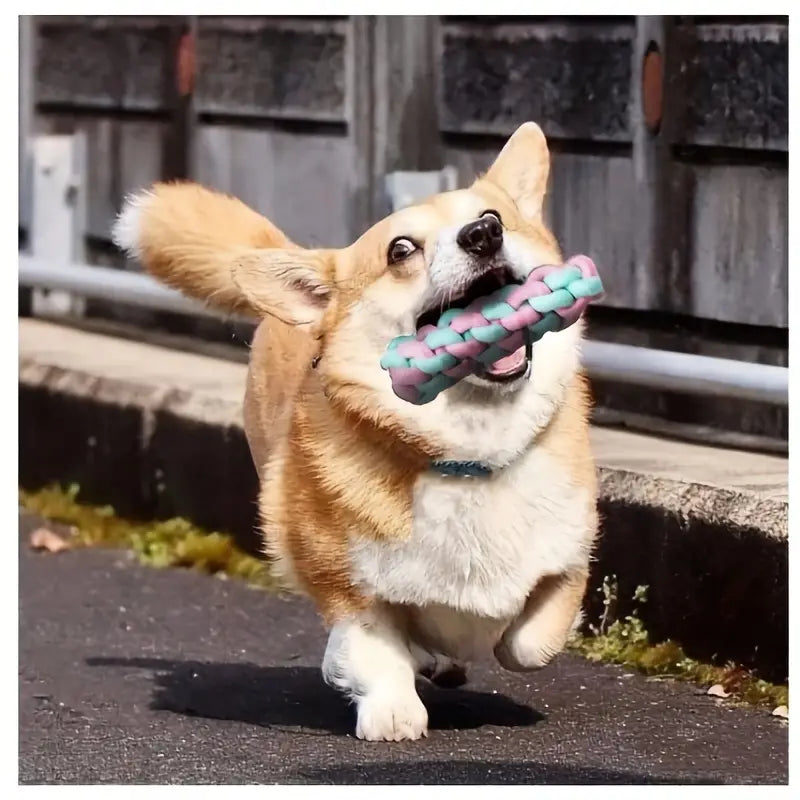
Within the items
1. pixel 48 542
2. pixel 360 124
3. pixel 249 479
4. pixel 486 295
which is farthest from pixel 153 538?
pixel 486 295

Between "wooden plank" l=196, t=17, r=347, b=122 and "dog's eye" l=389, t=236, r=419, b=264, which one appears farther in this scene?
"wooden plank" l=196, t=17, r=347, b=122

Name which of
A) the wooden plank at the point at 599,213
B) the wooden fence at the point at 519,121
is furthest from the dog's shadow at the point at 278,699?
the wooden plank at the point at 599,213

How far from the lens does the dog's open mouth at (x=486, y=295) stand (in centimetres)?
297

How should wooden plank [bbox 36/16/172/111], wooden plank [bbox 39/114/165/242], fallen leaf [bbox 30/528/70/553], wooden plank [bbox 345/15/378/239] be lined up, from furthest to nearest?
wooden plank [bbox 39/114/165/242]
wooden plank [bbox 36/16/172/111]
fallen leaf [bbox 30/528/70/553]
wooden plank [bbox 345/15/378/239]

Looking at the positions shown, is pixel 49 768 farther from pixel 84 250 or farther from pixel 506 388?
pixel 84 250

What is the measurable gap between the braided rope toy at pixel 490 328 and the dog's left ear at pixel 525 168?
0.27m

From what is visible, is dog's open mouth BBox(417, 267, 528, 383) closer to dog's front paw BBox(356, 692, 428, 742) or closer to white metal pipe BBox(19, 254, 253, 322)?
dog's front paw BBox(356, 692, 428, 742)

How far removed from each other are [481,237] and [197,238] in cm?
89

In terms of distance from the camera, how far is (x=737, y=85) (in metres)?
3.85

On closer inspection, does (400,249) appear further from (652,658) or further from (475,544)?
(652,658)

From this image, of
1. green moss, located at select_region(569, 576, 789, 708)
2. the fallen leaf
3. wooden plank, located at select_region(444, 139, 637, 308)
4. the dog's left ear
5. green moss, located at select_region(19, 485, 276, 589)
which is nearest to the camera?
the dog's left ear

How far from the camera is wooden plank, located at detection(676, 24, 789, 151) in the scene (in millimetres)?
3732

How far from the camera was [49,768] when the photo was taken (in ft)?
10.6

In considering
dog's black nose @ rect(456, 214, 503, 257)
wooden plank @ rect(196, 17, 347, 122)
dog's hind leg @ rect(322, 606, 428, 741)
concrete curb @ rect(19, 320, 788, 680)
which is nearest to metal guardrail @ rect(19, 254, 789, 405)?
concrete curb @ rect(19, 320, 788, 680)
